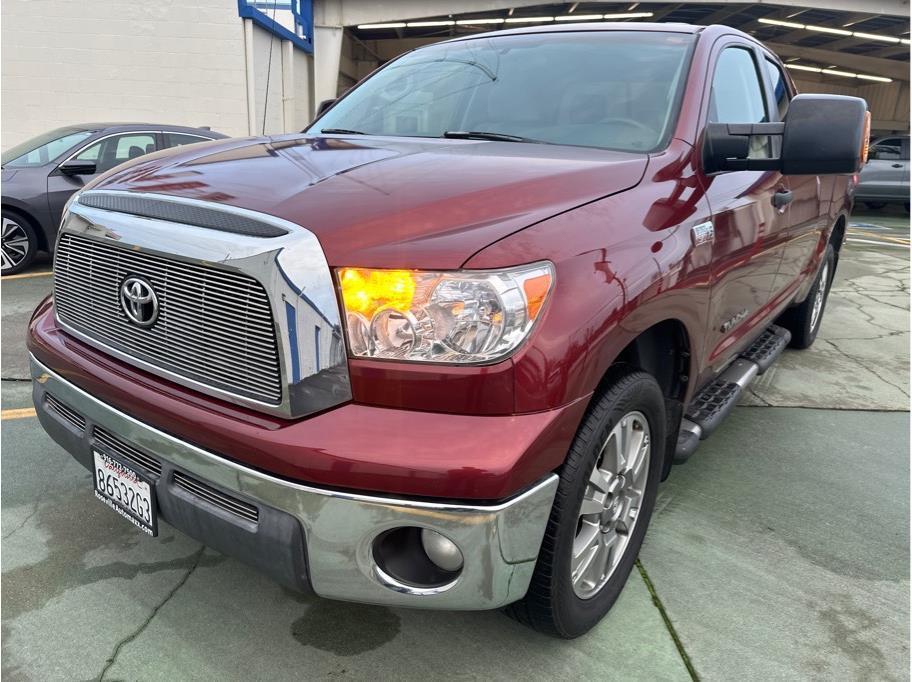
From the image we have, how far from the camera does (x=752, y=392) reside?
170 inches

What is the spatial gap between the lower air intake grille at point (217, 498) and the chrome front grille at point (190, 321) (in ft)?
0.83

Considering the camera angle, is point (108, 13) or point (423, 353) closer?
point (423, 353)

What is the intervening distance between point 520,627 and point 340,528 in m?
0.87

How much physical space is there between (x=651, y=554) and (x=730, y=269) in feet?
3.57

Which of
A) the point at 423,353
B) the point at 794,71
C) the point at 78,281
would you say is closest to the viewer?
the point at 423,353

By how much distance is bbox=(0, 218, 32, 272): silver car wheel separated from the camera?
6.66 m

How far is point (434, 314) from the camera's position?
5.15ft

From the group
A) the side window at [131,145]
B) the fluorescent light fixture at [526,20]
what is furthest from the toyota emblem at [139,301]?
the fluorescent light fixture at [526,20]

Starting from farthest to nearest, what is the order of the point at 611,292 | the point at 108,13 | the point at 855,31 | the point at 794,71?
the point at 794,71
the point at 855,31
the point at 108,13
the point at 611,292

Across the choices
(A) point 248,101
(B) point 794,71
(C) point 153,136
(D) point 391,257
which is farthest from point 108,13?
(B) point 794,71

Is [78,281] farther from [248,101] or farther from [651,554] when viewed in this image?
[248,101]

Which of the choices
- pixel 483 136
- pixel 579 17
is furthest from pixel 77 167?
pixel 579 17

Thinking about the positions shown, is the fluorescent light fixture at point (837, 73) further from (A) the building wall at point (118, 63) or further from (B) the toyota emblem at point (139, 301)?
(B) the toyota emblem at point (139, 301)

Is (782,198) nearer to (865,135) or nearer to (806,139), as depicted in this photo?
(865,135)
